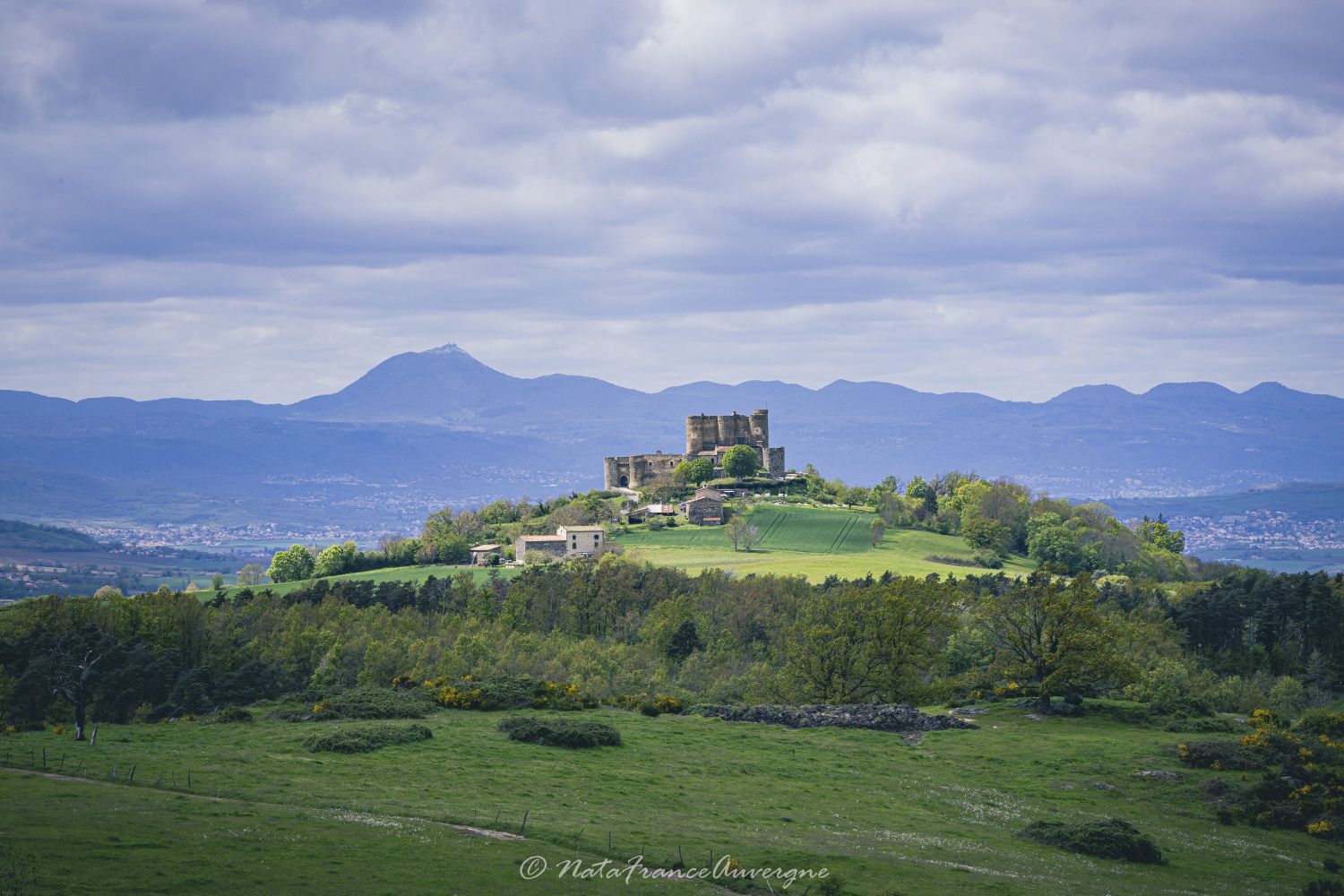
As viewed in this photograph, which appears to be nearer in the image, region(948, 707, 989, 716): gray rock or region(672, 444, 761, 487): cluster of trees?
region(948, 707, 989, 716): gray rock

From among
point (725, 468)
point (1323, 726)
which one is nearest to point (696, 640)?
point (1323, 726)

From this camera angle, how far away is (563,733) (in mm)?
45438

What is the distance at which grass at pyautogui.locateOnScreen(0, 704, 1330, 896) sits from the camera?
26969 mm

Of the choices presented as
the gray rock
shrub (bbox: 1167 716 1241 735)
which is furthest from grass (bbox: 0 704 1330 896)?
the gray rock

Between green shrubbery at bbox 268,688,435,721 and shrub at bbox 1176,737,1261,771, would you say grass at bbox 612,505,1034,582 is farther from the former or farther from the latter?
shrub at bbox 1176,737,1261,771

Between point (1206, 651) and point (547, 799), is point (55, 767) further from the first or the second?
point (1206, 651)

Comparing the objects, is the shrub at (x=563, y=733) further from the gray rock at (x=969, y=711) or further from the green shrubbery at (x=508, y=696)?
the gray rock at (x=969, y=711)

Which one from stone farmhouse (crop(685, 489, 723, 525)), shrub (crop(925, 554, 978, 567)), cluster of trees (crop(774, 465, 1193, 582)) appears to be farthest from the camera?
stone farmhouse (crop(685, 489, 723, 525))

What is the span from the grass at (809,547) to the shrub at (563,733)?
254 ft

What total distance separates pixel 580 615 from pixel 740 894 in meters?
76.7

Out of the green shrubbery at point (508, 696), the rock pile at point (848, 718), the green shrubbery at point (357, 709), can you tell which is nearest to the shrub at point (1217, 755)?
the rock pile at point (848, 718)

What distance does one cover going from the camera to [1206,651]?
88375 millimetres

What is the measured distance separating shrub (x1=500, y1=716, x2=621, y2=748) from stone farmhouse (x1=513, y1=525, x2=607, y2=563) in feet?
313

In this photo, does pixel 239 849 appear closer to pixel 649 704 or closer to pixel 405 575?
pixel 649 704
